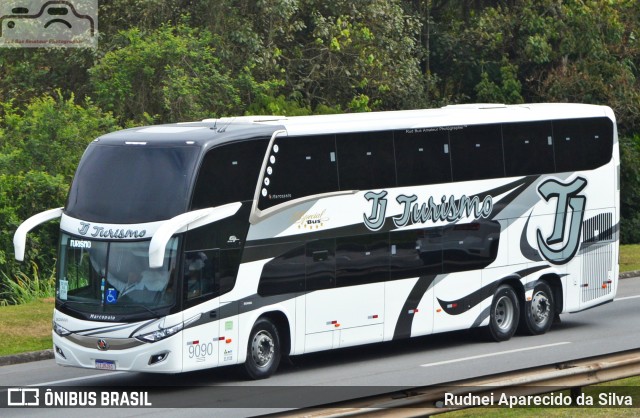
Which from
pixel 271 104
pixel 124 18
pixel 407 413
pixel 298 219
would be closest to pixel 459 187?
pixel 298 219

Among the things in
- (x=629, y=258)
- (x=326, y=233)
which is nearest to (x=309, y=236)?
(x=326, y=233)

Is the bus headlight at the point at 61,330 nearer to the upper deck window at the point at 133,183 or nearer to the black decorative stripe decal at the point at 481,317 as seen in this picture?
the upper deck window at the point at 133,183

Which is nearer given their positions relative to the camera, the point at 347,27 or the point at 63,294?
the point at 63,294

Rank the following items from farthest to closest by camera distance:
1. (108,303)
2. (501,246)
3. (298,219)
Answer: (501,246) → (298,219) → (108,303)

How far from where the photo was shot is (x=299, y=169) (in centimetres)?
1827

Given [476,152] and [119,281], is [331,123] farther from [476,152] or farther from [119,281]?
[119,281]

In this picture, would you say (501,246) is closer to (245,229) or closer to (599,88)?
(245,229)

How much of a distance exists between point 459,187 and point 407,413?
9414mm

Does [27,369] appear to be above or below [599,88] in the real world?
below

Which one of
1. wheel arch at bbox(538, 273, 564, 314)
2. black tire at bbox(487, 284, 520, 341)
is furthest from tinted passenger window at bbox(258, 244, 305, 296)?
wheel arch at bbox(538, 273, 564, 314)

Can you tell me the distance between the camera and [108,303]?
1670 cm

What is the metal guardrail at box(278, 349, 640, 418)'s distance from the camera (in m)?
11.3

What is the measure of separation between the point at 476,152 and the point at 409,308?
300 cm

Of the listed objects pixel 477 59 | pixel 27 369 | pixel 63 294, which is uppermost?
pixel 477 59
